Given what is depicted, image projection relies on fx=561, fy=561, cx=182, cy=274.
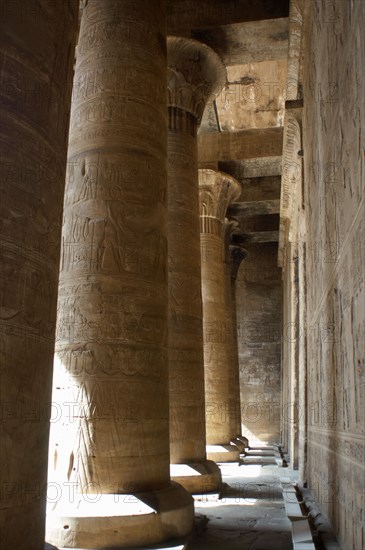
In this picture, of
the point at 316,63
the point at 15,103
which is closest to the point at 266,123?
the point at 316,63

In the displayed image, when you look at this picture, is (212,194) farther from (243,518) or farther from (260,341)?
(260,341)

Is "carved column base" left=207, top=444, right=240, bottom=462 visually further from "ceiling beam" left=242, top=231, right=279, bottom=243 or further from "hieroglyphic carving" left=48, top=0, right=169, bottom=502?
"ceiling beam" left=242, top=231, right=279, bottom=243

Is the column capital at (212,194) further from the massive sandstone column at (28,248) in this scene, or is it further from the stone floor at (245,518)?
the massive sandstone column at (28,248)

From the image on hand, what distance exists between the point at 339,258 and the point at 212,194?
9.51 m

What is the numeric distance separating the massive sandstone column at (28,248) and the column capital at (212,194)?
32.9ft

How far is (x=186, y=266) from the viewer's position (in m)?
8.48

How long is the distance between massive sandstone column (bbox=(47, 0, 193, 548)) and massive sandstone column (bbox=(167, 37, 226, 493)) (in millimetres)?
2481

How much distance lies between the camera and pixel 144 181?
557 centimetres

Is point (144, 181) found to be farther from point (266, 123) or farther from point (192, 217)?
point (266, 123)

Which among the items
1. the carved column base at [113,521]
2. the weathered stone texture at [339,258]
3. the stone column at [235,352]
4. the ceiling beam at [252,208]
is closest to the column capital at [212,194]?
the ceiling beam at [252,208]

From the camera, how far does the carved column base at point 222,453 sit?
1180cm

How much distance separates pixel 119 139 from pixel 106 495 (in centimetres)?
328

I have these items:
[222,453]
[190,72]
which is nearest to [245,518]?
[222,453]

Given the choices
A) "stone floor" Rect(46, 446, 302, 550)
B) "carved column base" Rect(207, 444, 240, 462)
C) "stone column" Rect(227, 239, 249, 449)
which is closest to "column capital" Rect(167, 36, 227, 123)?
"stone floor" Rect(46, 446, 302, 550)
